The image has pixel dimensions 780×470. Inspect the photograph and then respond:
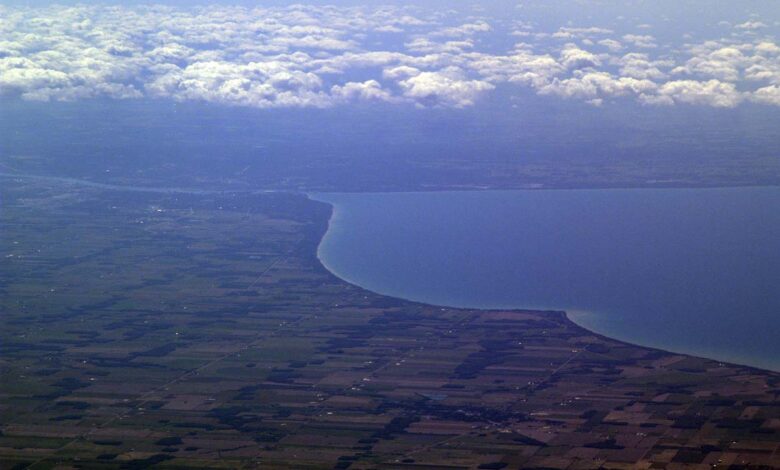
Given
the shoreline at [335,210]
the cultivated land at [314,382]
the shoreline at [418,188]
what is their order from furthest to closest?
the shoreline at [418,188] < the shoreline at [335,210] < the cultivated land at [314,382]

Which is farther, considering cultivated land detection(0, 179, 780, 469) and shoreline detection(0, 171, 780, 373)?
shoreline detection(0, 171, 780, 373)

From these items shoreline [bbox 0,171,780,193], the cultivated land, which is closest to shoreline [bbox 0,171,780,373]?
shoreline [bbox 0,171,780,193]

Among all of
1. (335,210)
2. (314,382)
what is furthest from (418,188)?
(314,382)

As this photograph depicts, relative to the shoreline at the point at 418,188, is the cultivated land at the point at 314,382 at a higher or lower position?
lower

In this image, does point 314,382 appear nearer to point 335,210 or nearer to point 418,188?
point 335,210

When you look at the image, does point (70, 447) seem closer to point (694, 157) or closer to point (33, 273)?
point (33, 273)

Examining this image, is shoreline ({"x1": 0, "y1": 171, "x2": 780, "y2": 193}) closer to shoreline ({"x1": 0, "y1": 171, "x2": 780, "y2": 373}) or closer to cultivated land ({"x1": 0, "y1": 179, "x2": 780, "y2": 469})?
shoreline ({"x1": 0, "y1": 171, "x2": 780, "y2": 373})

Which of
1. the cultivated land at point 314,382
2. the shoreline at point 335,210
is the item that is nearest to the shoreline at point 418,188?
the shoreline at point 335,210

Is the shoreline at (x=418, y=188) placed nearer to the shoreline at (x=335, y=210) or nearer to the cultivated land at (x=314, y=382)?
the shoreline at (x=335, y=210)
